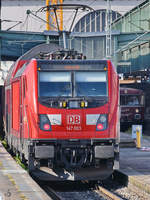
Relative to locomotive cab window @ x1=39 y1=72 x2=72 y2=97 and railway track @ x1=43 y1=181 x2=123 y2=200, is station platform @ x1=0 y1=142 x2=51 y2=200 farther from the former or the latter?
locomotive cab window @ x1=39 y1=72 x2=72 y2=97

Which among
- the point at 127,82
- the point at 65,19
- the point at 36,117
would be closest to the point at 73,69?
the point at 36,117

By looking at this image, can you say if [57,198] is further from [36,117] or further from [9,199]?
[9,199]

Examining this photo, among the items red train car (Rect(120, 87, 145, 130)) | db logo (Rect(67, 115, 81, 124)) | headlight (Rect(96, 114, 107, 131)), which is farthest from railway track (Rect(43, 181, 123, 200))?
red train car (Rect(120, 87, 145, 130))

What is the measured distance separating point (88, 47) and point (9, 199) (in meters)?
38.7

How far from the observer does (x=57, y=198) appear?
41.6 ft

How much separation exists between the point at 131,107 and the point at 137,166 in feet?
58.7

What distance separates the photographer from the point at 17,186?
11.6 m

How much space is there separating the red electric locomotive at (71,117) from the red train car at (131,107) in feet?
66.8

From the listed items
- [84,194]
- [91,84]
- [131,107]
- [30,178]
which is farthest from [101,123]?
[131,107]

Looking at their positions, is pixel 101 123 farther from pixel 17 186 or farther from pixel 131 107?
pixel 131 107

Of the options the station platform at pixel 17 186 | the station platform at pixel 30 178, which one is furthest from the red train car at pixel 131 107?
the station platform at pixel 17 186

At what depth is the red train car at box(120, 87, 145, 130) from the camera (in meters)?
34.0

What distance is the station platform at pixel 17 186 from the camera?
33.9 feet

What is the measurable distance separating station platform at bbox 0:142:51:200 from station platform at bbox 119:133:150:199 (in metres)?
2.74
